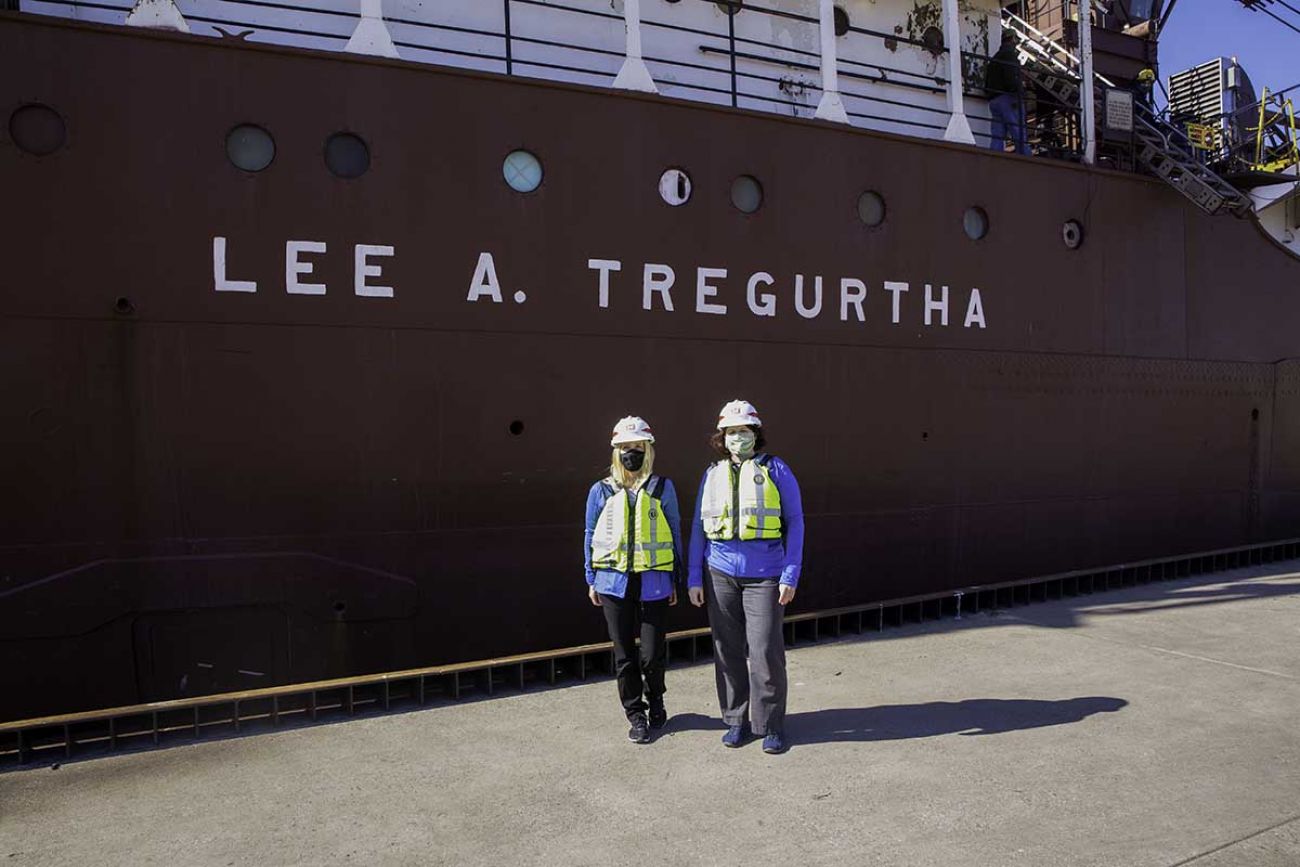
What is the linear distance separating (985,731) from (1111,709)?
823 millimetres

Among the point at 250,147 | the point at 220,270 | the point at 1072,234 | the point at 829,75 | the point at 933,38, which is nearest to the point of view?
the point at 220,270

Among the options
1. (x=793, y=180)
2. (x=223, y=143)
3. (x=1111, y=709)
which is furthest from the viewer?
(x=793, y=180)

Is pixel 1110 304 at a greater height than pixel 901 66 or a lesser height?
lesser

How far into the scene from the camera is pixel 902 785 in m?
4.18

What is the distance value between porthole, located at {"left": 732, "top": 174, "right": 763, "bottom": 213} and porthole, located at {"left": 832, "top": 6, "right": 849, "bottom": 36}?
2.37 metres

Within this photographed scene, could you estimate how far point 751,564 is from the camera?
14.9 ft

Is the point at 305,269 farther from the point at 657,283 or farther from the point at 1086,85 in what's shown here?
the point at 1086,85

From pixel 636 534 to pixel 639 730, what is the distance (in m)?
0.95

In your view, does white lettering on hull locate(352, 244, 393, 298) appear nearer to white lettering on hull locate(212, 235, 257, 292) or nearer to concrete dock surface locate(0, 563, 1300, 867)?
white lettering on hull locate(212, 235, 257, 292)

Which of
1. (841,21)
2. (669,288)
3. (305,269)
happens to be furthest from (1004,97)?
(305,269)

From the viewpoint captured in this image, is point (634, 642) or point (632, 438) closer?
point (632, 438)

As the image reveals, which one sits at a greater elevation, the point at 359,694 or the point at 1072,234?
the point at 1072,234

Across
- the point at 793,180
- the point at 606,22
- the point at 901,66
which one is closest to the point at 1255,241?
the point at 901,66

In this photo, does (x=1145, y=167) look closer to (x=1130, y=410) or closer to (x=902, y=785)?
(x=1130, y=410)
